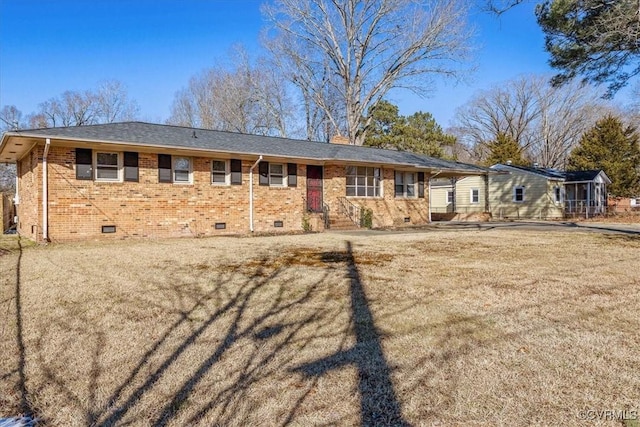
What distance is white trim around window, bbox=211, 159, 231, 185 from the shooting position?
14555mm

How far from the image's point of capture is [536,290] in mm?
5242

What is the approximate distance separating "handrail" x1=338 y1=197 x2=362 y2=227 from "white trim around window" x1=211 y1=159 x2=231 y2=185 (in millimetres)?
5094

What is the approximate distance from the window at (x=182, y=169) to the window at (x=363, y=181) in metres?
7.09

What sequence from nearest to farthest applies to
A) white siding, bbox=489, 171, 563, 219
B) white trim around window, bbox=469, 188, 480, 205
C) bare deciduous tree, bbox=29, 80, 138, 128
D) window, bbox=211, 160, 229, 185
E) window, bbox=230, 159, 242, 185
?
window, bbox=211, 160, 229, 185, window, bbox=230, 159, 242, 185, white siding, bbox=489, 171, 563, 219, white trim around window, bbox=469, 188, 480, 205, bare deciduous tree, bbox=29, 80, 138, 128

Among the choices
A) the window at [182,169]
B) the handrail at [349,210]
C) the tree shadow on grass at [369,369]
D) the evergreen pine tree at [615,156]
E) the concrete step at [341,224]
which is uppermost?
the evergreen pine tree at [615,156]

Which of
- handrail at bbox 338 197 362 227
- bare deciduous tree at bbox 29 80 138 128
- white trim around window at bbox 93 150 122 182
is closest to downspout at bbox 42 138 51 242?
white trim around window at bbox 93 150 122 182

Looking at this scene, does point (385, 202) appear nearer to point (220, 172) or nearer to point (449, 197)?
point (220, 172)

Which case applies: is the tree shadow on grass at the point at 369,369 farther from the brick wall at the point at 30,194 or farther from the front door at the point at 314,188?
the front door at the point at 314,188

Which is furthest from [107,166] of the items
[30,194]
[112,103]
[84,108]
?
[84,108]

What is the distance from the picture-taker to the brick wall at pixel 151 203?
1180 centimetres

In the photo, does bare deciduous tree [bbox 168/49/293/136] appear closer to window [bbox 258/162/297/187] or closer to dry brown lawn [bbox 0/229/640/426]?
window [bbox 258/162/297/187]

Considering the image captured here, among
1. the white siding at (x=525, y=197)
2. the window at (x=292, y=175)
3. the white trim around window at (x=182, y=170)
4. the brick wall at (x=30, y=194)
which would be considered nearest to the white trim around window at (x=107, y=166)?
the brick wall at (x=30, y=194)

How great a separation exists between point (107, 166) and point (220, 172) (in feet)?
11.8

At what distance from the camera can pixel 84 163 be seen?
12.2 m
